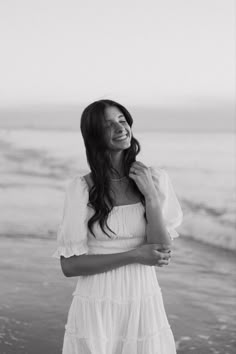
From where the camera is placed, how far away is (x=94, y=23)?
376 centimetres

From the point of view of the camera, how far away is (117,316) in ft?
5.36

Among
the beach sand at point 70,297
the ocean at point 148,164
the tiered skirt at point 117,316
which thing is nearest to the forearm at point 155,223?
the tiered skirt at point 117,316

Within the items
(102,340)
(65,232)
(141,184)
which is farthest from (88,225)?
(102,340)

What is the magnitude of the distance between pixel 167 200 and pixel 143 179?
122 millimetres

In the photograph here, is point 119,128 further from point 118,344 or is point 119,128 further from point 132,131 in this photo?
point 132,131

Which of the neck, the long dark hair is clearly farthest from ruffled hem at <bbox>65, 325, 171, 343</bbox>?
the neck

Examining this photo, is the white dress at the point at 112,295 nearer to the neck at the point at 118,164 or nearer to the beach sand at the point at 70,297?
the neck at the point at 118,164

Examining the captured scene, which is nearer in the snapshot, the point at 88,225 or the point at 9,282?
the point at 88,225

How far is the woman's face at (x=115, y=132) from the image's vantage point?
1.62m

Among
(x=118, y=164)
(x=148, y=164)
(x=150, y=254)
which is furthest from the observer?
(x=148, y=164)

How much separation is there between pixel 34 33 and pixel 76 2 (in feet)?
1.08

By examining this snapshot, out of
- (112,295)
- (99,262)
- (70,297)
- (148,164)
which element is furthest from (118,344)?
(148,164)

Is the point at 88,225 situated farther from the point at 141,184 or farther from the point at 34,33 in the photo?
the point at 34,33

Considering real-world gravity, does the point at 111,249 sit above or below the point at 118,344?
above
